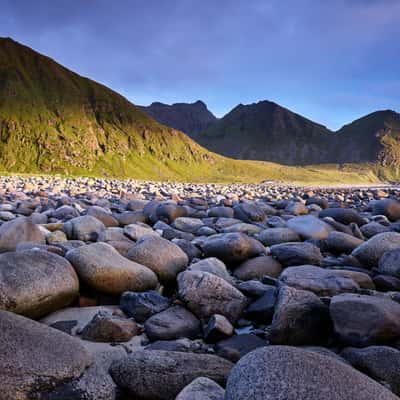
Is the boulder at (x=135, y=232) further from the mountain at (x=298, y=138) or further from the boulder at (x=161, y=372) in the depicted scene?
the mountain at (x=298, y=138)

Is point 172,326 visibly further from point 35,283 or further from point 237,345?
point 35,283

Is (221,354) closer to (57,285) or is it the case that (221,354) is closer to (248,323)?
(248,323)

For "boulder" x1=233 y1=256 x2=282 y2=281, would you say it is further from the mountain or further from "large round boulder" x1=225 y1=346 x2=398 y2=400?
the mountain

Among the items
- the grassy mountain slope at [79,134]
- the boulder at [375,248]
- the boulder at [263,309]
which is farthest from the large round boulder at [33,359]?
the grassy mountain slope at [79,134]

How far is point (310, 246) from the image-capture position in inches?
196

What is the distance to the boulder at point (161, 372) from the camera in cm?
217

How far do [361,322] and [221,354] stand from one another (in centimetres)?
108

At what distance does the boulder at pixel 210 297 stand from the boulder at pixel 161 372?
93cm

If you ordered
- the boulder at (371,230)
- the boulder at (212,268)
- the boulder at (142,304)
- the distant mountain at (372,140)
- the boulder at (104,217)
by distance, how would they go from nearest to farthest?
1. the boulder at (142,304)
2. the boulder at (212,268)
3. the boulder at (371,230)
4. the boulder at (104,217)
5. the distant mountain at (372,140)

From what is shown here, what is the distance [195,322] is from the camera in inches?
126

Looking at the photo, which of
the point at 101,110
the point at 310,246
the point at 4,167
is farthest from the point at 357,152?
the point at 310,246

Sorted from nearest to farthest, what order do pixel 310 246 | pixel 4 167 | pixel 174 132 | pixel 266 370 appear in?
pixel 266 370 < pixel 310 246 < pixel 4 167 < pixel 174 132

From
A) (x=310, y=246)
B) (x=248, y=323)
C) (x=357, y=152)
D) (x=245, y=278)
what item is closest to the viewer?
(x=248, y=323)

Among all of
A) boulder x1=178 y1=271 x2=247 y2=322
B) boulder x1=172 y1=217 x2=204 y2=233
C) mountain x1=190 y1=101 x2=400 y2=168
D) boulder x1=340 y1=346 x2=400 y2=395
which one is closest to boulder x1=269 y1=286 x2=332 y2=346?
boulder x1=340 y1=346 x2=400 y2=395
